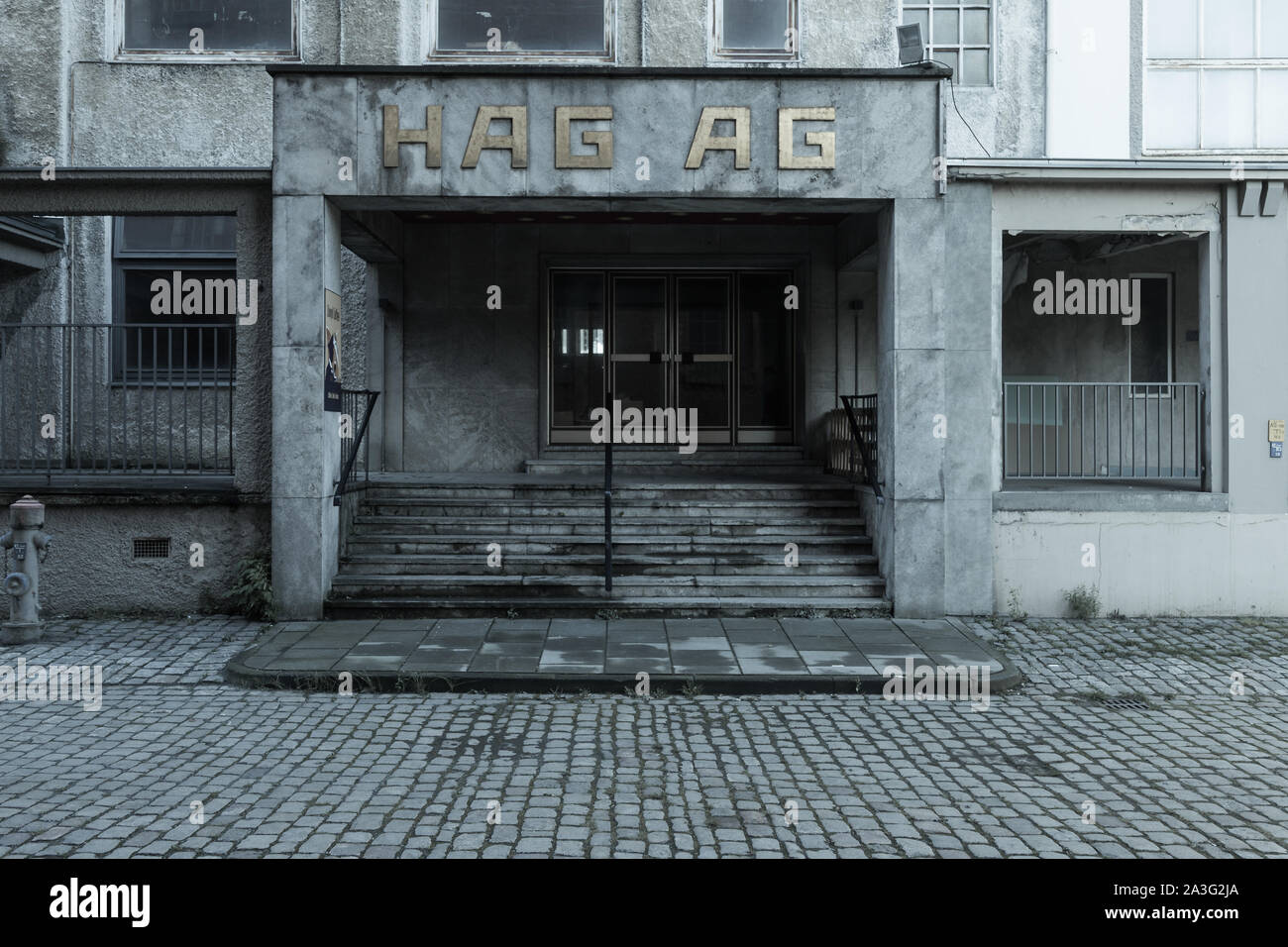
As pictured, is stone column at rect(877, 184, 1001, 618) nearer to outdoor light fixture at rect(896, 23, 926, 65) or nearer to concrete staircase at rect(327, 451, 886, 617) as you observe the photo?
concrete staircase at rect(327, 451, 886, 617)

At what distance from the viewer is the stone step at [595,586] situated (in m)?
10.4

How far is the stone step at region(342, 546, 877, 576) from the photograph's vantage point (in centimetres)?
1077

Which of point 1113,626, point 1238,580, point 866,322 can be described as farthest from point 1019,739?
point 866,322

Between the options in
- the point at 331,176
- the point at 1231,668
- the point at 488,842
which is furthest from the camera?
the point at 331,176

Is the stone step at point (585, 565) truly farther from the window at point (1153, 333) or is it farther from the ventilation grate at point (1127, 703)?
the window at point (1153, 333)

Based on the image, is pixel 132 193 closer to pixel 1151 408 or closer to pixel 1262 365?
pixel 1262 365

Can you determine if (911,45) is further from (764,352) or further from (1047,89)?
(764,352)

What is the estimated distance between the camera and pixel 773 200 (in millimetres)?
10391

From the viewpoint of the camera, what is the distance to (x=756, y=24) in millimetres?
Result: 12688

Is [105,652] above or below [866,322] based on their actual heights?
below

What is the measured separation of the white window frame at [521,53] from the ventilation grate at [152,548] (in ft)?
19.7

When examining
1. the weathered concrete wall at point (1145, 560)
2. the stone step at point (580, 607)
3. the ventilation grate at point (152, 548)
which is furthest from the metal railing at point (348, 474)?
the weathered concrete wall at point (1145, 560)

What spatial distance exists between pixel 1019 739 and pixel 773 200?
221 inches
